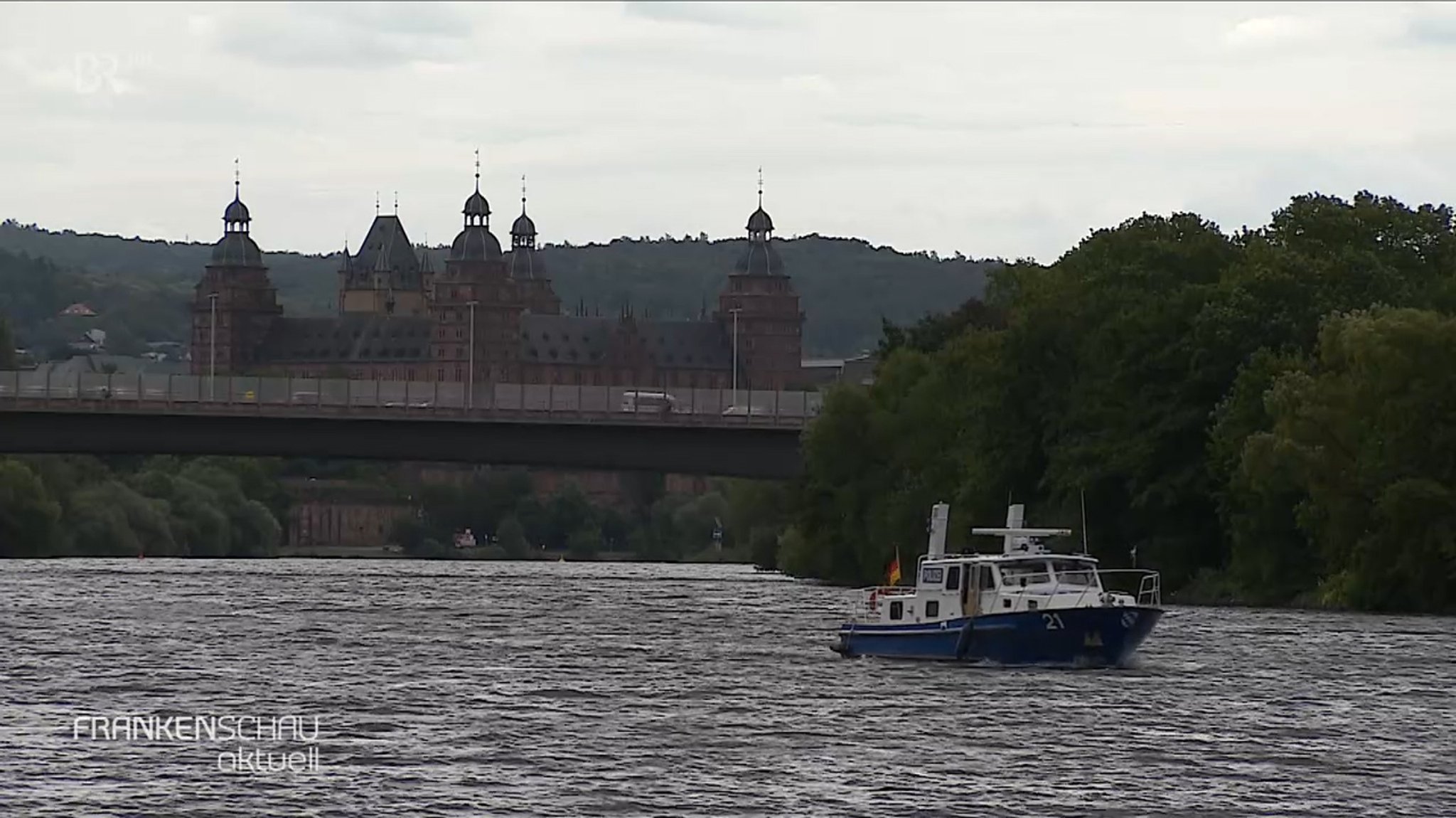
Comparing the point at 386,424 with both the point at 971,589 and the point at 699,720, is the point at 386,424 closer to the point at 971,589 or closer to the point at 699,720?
the point at 971,589

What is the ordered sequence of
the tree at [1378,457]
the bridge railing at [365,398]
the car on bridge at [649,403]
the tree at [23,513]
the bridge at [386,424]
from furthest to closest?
1. the tree at [23,513]
2. the car on bridge at [649,403]
3. the bridge railing at [365,398]
4. the bridge at [386,424]
5. the tree at [1378,457]

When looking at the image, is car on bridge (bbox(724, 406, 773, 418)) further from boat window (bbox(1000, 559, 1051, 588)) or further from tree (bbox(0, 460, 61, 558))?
boat window (bbox(1000, 559, 1051, 588))

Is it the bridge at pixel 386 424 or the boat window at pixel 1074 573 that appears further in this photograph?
the bridge at pixel 386 424

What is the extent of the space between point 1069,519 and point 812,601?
34.2ft

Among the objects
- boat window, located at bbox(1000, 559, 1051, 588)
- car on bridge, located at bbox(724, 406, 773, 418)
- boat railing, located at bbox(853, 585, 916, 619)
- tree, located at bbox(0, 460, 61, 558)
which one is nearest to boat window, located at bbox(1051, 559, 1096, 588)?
boat window, located at bbox(1000, 559, 1051, 588)

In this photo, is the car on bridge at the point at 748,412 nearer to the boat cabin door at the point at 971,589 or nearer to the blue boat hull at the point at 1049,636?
the boat cabin door at the point at 971,589

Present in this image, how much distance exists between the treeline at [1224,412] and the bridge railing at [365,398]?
1682 cm

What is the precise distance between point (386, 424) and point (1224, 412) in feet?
169

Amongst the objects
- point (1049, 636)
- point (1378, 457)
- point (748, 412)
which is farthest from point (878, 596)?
point (748, 412)

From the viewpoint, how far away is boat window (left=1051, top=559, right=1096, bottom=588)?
80.9 metres

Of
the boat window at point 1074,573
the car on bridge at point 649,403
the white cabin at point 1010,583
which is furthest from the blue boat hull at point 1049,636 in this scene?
the car on bridge at point 649,403

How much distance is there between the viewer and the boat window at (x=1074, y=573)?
266ft

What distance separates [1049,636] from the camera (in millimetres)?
79750

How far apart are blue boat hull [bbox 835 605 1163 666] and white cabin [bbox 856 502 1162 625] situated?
29 centimetres
